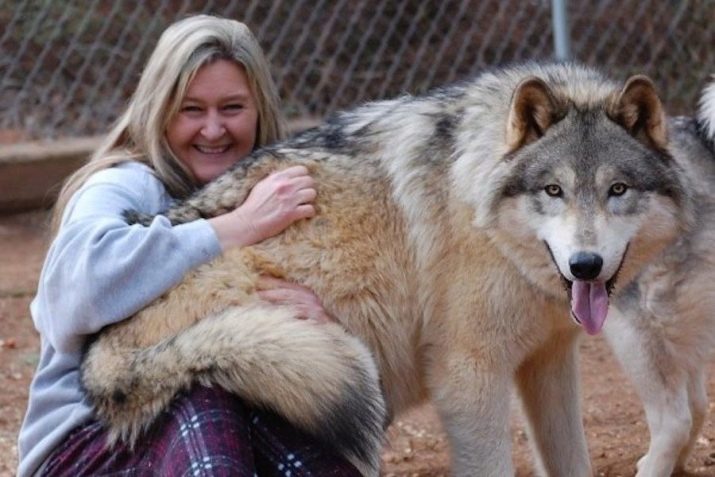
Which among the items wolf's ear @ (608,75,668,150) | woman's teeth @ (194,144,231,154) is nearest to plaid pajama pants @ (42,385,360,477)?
woman's teeth @ (194,144,231,154)

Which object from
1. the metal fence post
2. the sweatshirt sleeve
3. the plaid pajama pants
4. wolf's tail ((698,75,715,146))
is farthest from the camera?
the metal fence post

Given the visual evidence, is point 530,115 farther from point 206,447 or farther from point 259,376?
point 206,447

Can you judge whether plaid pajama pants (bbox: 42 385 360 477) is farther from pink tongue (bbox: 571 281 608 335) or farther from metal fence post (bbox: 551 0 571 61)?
metal fence post (bbox: 551 0 571 61)

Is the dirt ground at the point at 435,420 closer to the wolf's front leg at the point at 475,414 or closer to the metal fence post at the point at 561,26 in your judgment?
the wolf's front leg at the point at 475,414

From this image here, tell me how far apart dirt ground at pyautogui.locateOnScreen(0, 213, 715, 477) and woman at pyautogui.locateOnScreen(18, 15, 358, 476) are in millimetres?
1111

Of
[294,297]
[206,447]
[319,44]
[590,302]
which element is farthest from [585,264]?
[319,44]

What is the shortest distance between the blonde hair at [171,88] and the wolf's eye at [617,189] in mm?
1088

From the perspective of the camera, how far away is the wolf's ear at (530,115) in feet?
11.8

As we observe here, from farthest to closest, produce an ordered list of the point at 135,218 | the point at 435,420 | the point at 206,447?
the point at 435,420 < the point at 135,218 < the point at 206,447

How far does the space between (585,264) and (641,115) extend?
489 millimetres

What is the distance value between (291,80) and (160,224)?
4.42 metres

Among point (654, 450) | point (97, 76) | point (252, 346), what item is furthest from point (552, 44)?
point (252, 346)

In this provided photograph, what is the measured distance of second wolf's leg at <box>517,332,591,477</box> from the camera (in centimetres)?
410

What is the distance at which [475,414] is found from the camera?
3715 mm
